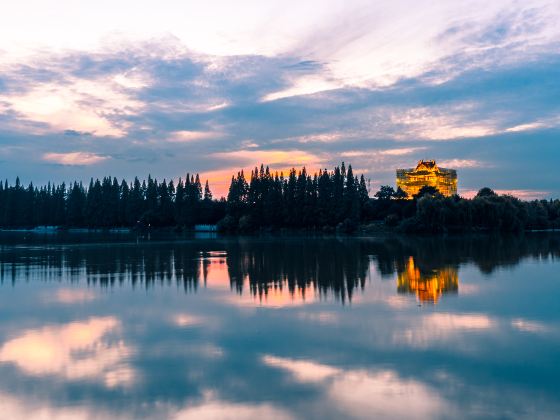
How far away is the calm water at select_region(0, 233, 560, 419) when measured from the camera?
8070mm

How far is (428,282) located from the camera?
2092 cm

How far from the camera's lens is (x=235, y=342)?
11.8 metres

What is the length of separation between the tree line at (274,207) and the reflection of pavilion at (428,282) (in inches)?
2324

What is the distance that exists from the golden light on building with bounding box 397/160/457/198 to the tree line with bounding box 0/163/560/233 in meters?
35.5

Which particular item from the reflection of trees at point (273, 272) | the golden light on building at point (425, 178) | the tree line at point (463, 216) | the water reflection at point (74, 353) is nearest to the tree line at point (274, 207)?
the tree line at point (463, 216)

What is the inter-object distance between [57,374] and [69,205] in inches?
5707

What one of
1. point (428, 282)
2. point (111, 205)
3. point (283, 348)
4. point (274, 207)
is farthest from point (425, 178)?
point (283, 348)

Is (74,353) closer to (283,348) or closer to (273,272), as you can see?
(283,348)

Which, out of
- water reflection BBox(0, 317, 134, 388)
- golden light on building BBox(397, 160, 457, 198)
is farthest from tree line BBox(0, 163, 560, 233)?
water reflection BBox(0, 317, 134, 388)

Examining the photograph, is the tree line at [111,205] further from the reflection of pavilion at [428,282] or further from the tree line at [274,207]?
the reflection of pavilion at [428,282]

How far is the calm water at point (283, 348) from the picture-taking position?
26.5ft

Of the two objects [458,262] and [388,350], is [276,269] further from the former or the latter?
[388,350]

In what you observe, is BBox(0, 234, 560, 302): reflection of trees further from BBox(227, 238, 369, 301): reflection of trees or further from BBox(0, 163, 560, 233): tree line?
BBox(0, 163, 560, 233): tree line

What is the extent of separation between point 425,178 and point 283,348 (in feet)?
480
